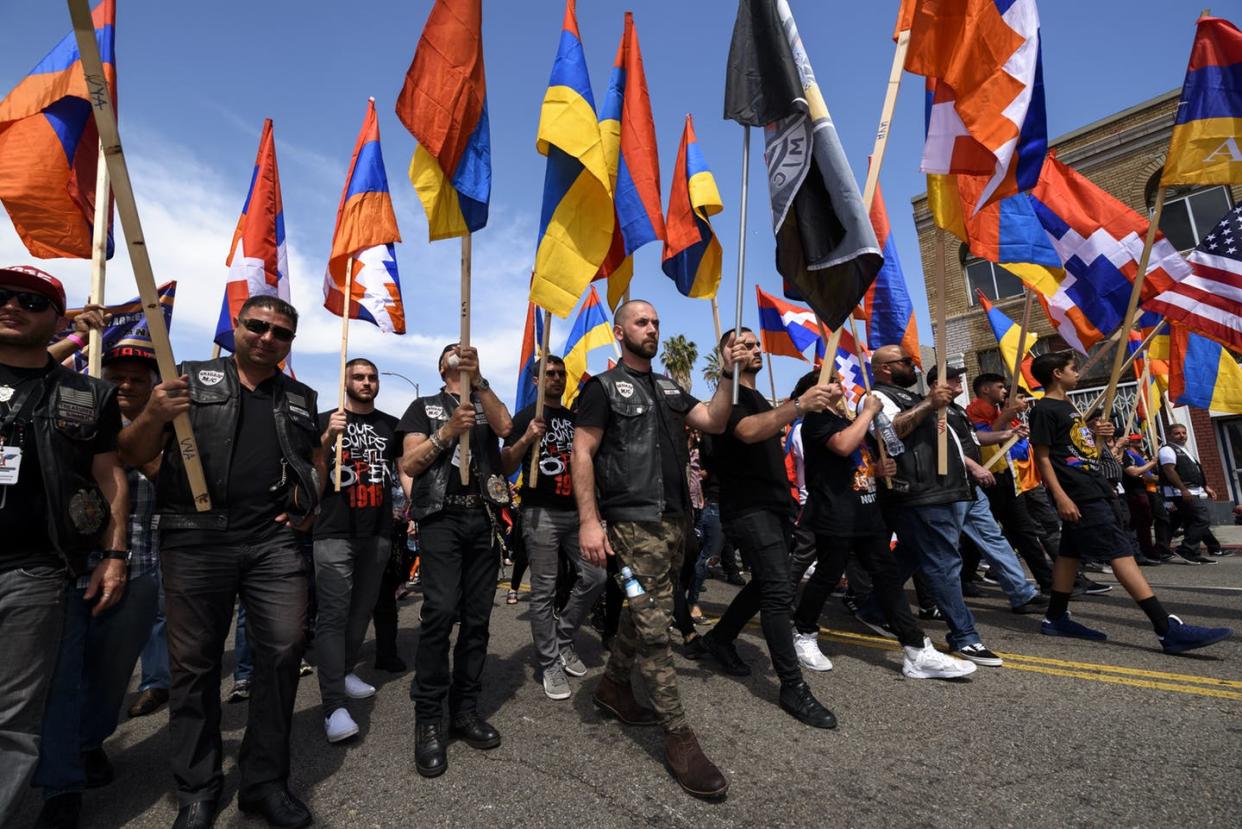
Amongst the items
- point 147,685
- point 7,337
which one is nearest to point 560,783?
point 7,337

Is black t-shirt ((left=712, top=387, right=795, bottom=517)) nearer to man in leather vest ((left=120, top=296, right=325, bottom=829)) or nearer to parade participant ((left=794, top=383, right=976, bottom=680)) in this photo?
parade participant ((left=794, top=383, right=976, bottom=680))

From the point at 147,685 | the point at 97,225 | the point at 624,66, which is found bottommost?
the point at 147,685

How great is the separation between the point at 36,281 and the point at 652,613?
2859 mm

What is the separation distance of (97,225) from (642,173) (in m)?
3.45

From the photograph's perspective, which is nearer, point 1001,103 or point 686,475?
point 686,475

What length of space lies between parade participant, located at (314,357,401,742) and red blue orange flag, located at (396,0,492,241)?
4.75 feet

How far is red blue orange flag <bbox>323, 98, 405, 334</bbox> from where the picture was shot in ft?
17.7

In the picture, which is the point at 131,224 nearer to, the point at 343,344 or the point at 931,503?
the point at 343,344

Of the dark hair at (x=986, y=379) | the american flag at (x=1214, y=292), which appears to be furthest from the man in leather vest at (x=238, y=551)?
the american flag at (x=1214, y=292)

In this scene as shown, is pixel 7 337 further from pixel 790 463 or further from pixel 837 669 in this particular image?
pixel 790 463

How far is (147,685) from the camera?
13.8 ft

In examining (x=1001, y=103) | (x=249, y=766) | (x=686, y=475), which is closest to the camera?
(x=249, y=766)

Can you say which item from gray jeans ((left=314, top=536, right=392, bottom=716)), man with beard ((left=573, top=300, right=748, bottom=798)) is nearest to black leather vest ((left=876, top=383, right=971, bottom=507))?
man with beard ((left=573, top=300, right=748, bottom=798))

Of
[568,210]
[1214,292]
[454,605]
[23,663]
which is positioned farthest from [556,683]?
[1214,292]
